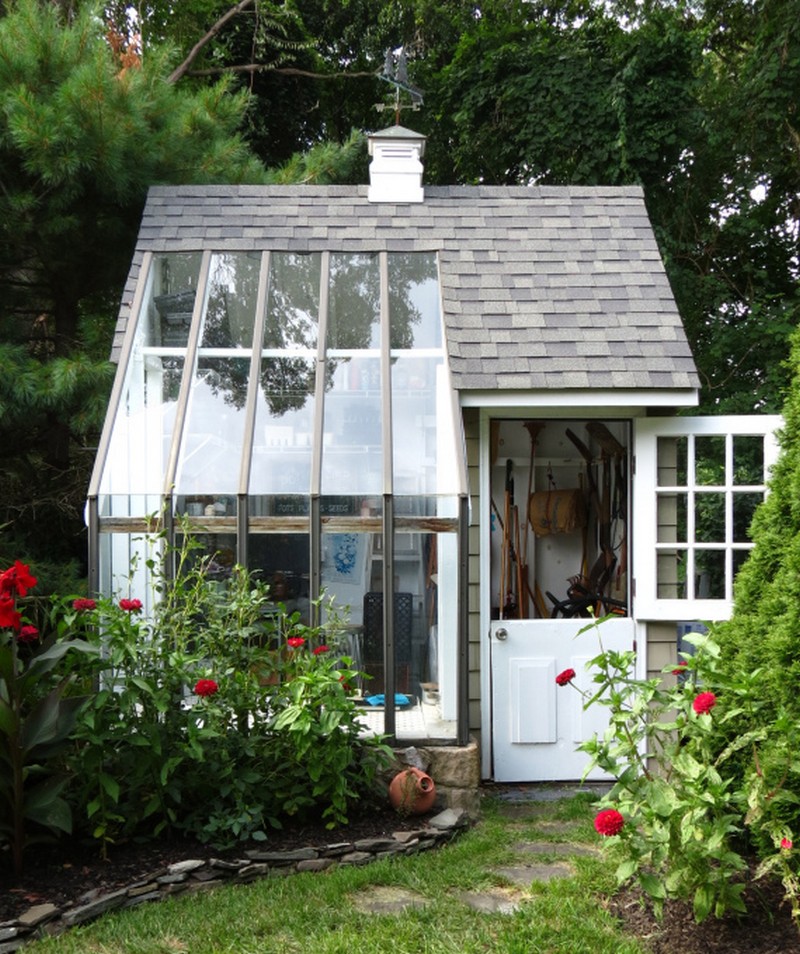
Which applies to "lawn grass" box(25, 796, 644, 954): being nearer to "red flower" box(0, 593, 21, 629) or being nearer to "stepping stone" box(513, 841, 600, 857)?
"stepping stone" box(513, 841, 600, 857)

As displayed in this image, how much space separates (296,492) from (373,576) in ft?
1.86

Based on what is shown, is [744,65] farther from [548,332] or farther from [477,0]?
[548,332]

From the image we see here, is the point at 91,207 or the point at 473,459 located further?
the point at 91,207

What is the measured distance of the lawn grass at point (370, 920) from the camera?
308 cm

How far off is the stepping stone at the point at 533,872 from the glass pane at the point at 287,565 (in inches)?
58.4

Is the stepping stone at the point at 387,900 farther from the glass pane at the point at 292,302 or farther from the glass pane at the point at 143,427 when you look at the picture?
the glass pane at the point at 292,302

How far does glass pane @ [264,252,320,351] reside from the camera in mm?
5410

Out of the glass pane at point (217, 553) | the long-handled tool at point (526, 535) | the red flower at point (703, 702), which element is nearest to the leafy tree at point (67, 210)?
the glass pane at point (217, 553)

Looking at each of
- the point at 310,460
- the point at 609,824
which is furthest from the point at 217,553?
the point at 609,824

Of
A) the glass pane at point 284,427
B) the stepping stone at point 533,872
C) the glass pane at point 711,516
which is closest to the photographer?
the stepping stone at point 533,872

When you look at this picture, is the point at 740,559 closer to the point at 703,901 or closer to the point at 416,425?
the point at 416,425

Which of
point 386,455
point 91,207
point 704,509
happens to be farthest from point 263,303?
point 704,509

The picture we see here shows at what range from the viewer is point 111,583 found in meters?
4.65

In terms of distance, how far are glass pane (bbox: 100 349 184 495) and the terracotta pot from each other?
1849mm
